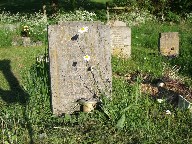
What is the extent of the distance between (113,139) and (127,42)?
6685 millimetres

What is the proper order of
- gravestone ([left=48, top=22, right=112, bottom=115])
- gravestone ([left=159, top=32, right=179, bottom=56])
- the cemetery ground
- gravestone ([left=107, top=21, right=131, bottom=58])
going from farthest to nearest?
gravestone ([left=159, top=32, right=179, bottom=56]) → gravestone ([left=107, top=21, right=131, bottom=58]) → gravestone ([left=48, top=22, right=112, bottom=115]) → the cemetery ground

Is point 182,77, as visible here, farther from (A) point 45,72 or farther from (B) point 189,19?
(B) point 189,19

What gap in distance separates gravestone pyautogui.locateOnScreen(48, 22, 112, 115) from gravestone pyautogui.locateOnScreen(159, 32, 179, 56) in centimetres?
585

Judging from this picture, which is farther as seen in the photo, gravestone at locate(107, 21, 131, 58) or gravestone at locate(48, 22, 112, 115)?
gravestone at locate(107, 21, 131, 58)

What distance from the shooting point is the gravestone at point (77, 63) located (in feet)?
22.7

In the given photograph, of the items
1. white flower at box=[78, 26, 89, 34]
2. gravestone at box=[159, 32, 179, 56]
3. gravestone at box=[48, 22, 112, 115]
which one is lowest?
gravestone at box=[159, 32, 179, 56]

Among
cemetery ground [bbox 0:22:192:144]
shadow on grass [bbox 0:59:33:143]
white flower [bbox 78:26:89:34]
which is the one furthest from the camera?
shadow on grass [bbox 0:59:33:143]

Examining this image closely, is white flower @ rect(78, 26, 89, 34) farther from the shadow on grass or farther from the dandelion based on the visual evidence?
the shadow on grass

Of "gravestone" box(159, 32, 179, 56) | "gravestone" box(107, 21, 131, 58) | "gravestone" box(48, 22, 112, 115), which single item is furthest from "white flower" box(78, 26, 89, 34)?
"gravestone" box(159, 32, 179, 56)

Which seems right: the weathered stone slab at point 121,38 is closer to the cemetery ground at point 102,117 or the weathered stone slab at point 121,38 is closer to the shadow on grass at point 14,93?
the cemetery ground at point 102,117

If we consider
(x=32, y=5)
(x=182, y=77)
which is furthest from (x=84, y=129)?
(x=32, y=5)

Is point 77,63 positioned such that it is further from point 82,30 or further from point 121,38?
point 121,38

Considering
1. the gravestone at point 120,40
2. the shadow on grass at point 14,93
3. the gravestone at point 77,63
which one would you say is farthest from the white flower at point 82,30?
the gravestone at point 120,40

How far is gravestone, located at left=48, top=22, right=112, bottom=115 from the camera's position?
6.92 m
